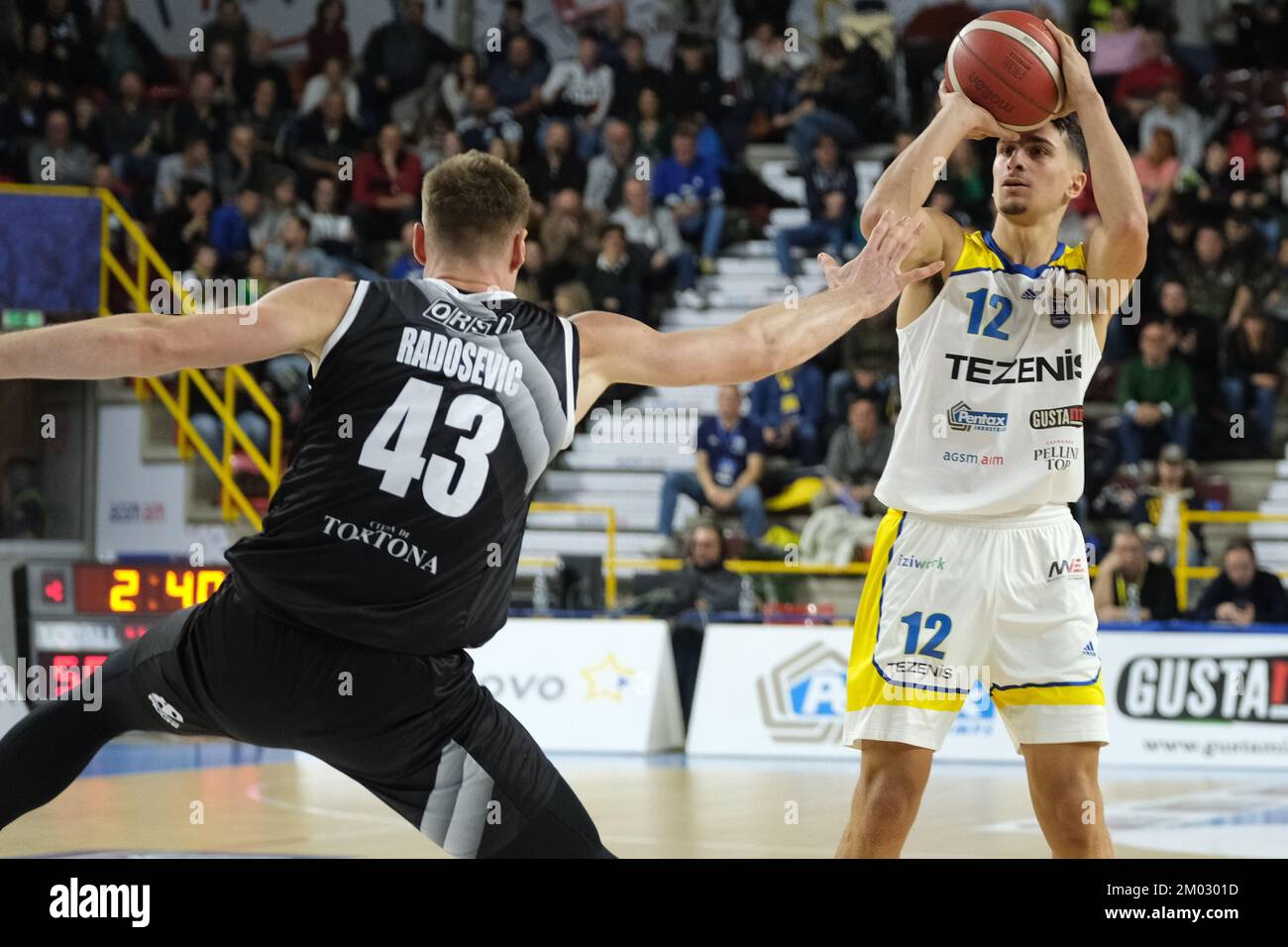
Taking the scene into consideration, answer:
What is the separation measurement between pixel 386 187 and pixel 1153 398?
26.5 ft

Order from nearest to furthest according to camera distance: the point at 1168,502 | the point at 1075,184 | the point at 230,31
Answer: the point at 1075,184
the point at 1168,502
the point at 230,31

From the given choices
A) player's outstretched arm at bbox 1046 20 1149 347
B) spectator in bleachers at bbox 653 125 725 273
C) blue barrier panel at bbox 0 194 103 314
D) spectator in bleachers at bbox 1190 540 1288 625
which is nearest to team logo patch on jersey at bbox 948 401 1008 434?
player's outstretched arm at bbox 1046 20 1149 347

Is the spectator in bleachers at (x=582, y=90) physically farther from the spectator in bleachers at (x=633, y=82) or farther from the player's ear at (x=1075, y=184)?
the player's ear at (x=1075, y=184)

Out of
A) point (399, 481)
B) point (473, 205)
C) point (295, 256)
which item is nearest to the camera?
point (399, 481)

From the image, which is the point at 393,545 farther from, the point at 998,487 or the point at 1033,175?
the point at 1033,175

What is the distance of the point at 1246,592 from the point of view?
464 inches

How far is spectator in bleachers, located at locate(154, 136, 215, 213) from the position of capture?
16.8 meters

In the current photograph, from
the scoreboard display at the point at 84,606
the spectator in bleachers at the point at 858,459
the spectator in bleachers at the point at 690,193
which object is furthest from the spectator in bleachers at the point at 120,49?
the spectator in bleachers at the point at 858,459

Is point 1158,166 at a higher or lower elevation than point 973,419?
higher

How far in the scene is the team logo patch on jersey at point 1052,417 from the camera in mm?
4863

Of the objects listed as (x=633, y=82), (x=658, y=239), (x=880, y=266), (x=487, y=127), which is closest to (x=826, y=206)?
(x=658, y=239)

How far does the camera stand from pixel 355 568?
3.67m

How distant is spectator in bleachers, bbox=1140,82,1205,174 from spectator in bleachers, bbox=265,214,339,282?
322 inches

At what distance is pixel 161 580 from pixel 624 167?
27.4ft
